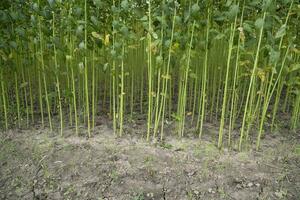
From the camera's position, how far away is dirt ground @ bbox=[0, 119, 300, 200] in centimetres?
260

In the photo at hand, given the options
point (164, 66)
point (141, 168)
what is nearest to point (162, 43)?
point (164, 66)

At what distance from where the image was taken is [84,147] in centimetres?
325

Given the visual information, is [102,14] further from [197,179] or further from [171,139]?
[197,179]

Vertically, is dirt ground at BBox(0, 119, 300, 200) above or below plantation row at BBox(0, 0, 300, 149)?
below

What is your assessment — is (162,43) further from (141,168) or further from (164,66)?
(141,168)

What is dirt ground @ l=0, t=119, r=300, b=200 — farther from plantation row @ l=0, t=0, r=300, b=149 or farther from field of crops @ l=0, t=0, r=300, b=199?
plantation row @ l=0, t=0, r=300, b=149

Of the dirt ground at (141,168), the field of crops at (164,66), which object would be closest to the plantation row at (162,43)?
the field of crops at (164,66)

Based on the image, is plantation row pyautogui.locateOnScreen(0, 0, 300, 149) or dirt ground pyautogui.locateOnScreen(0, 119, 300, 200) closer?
dirt ground pyautogui.locateOnScreen(0, 119, 300, 200)

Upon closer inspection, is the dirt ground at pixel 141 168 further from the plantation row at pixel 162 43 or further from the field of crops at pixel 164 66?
the plantation row at pixel 162 43

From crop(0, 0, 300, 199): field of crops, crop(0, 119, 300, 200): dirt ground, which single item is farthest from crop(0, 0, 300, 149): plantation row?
crop(0, 119, 300, 200): dirt ground

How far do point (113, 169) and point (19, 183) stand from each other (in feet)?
2.70

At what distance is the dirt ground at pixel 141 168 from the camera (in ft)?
8.52

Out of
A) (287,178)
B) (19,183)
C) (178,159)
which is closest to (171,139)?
(178,159)

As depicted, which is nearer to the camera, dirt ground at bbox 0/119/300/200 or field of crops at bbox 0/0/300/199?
dirt ground at bbox 0/119/300/200
